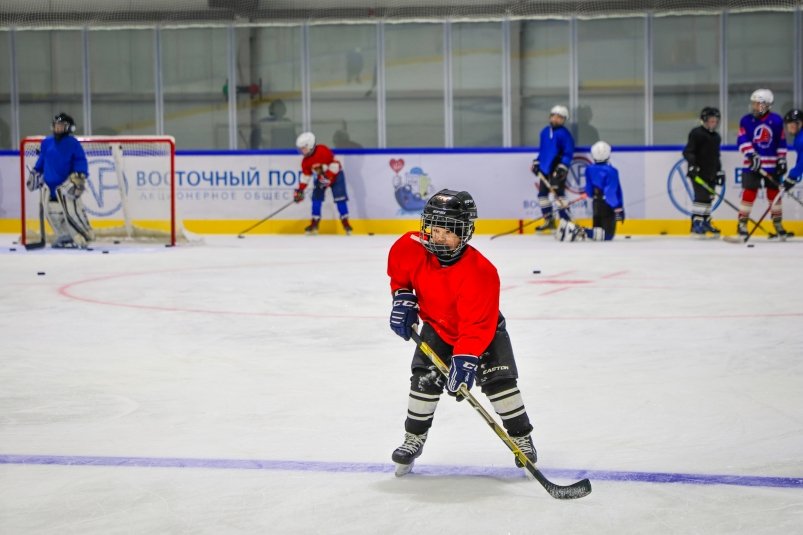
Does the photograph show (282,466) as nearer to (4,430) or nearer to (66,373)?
(4,430)

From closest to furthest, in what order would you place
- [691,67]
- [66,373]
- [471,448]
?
[471,448] < [66,373] < [691,67]

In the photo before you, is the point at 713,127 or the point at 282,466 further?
the point at 713,127

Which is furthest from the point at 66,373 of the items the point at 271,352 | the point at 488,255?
the point at 488,255

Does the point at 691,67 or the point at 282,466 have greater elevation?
the point at 691,67

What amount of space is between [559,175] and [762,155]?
1.94 meters

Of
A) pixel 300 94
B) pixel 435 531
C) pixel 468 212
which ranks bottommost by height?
pixel 435 531

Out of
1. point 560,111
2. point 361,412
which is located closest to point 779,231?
point 560,111

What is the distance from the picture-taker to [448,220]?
9.38 ft

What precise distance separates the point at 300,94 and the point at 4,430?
10523 millimetres

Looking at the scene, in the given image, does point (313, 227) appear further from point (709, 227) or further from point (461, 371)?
point (461, 371)

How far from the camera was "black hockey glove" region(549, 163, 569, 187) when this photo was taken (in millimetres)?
12375

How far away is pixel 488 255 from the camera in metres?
10.0

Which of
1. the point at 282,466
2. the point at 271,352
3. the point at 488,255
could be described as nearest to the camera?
the point at 282,466

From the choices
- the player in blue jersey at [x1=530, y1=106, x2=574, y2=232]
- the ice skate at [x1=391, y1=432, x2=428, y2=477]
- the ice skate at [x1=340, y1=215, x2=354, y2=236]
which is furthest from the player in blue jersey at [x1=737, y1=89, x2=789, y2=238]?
the ice skate at [x1=391, y1=432, x2=428, y2=477]
